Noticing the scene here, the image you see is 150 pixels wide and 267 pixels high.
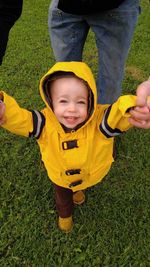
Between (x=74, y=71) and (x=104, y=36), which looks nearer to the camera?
(x=74, y=71)

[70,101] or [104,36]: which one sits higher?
[104,36]

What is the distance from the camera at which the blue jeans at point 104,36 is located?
8.27ft

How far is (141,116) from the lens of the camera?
1790 mm

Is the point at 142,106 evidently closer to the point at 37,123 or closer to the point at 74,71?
the point at 74,71

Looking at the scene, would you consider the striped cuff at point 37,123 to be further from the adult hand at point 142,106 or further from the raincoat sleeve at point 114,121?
the adult hand at point 142,106

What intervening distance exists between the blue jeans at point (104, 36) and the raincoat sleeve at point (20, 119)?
754 mm

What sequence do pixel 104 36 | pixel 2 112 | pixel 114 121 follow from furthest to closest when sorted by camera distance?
1. pixel 104 36
2. pixel 114 121
3. pixel 2 112

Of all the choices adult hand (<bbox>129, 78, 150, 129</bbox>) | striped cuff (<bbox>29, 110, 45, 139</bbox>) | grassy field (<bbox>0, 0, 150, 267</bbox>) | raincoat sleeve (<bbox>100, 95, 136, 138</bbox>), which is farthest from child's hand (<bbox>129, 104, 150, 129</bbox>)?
grassy field (<bbox>0, 0, 150, 267</bbox>)

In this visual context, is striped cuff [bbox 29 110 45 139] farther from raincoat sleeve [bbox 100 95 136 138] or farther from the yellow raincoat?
raincoat sleeve [bbox 100 95 136 138]

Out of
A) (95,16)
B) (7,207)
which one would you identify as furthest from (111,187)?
(95,16)

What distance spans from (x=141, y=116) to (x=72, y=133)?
54cm

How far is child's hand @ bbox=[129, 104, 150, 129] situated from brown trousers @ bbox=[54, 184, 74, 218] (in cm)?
87

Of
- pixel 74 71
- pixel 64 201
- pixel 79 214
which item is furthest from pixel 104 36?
pixel 79 214

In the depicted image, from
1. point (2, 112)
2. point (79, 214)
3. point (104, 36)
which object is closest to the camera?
point (2, 112)
